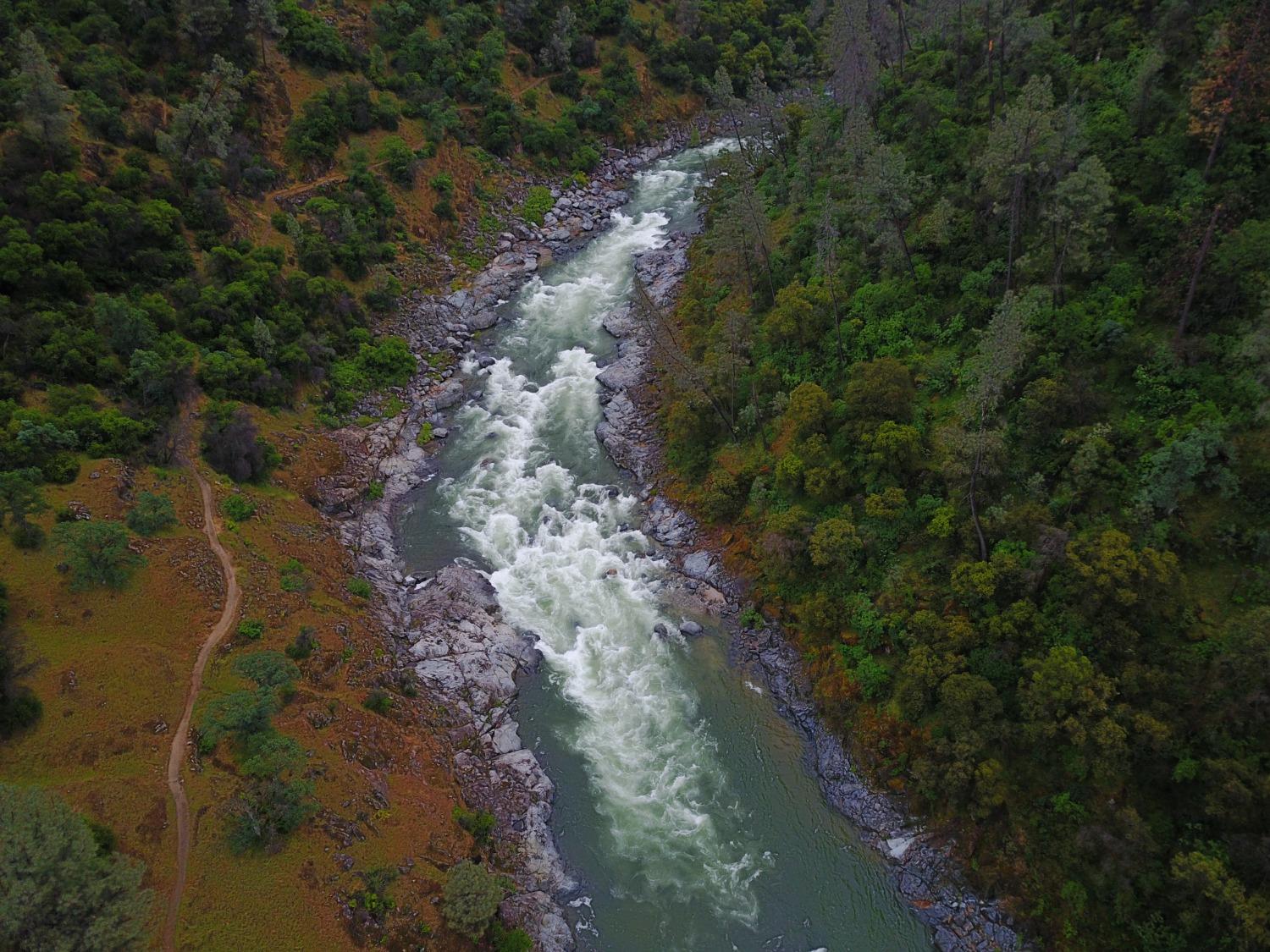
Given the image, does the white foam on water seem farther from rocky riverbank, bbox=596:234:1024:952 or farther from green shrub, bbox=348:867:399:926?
green shrub, bbox=348:867:399:926

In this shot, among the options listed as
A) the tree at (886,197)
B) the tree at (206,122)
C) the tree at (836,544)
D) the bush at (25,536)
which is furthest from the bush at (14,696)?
the tree at (886,197)

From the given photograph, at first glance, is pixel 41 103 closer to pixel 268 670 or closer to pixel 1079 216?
pixel 268 670

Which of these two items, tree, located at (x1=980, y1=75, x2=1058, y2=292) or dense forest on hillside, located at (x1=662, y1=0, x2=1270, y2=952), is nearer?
dense forest on hillside, located at (x1=662, y1=0, x2=1270, y2=952)

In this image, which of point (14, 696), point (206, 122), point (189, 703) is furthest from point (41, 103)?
point (189, 703)

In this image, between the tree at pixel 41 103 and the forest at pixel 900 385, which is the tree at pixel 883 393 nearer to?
the forest at pixel 900 385

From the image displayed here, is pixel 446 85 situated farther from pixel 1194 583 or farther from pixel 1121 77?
pixel 1194 583

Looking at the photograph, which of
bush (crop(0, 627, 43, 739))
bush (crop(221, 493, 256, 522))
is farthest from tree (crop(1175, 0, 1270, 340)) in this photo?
bush (crop(0, 627, 43, 739))

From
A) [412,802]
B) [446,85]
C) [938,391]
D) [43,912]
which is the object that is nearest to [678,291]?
[938,391]
